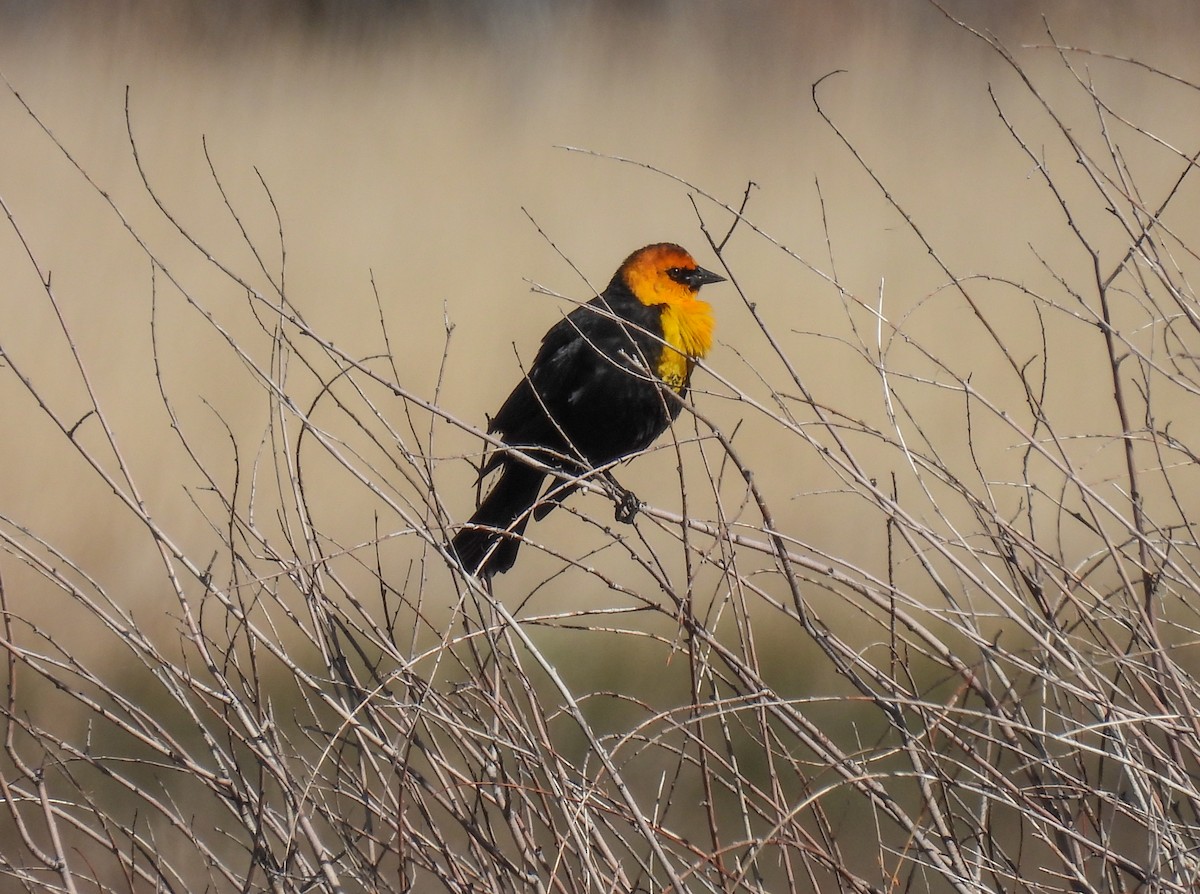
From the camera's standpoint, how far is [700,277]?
2.73m

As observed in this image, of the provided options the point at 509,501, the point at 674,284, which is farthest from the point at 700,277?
the point at 509,501

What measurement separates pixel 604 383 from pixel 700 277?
42 centimetres

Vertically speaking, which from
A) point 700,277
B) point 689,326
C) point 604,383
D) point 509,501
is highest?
point 700,277

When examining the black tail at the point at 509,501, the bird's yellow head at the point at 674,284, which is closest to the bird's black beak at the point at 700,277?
the bird's yellow head at the point at 674,284

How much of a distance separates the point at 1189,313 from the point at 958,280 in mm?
196

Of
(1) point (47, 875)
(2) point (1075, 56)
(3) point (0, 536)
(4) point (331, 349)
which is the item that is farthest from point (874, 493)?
(2) point (1075, 56)

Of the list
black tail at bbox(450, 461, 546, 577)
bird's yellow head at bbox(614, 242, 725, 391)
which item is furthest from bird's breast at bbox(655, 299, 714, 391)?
black tail at bbox(450, 461, 546, 577)

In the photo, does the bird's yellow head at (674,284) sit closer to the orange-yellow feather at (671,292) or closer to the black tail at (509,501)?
the orange-yellow feather at (671,292)

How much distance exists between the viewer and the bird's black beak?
2.72m

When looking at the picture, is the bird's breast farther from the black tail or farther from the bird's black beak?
the black tail

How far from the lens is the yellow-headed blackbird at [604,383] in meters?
2.40

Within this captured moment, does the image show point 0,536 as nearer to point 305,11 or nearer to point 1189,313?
point 1189,313

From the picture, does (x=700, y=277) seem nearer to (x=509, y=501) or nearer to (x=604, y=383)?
(x=604, y=383)

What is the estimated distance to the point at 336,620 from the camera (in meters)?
1.30
